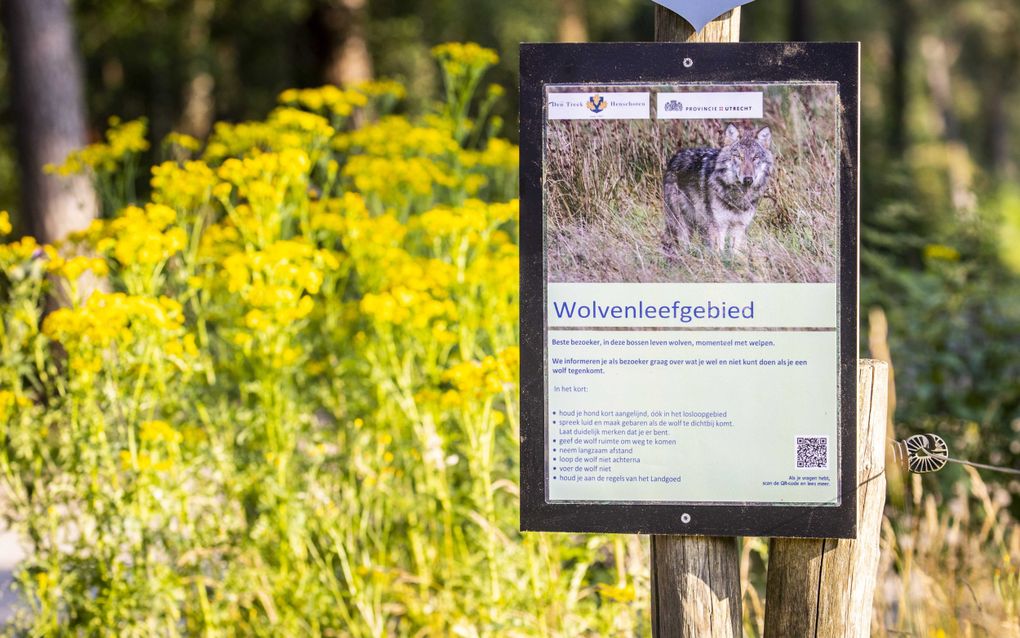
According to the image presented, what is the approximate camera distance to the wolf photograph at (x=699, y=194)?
1.72 meters

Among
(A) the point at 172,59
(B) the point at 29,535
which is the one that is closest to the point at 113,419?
(B) the point at 29,535

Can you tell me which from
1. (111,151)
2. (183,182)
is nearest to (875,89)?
(111,151)

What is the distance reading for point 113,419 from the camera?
112 inches

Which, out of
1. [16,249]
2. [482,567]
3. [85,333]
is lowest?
[482,567]

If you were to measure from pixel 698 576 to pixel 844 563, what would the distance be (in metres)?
0.26

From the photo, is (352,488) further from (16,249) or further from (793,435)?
(793,435)

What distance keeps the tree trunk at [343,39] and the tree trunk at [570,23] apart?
24.6ft

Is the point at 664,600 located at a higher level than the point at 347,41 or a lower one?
lower

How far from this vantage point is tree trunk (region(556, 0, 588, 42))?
16.1m

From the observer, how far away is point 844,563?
1824 millimetres

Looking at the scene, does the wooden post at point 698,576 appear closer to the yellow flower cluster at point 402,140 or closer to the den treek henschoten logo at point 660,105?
the den treek henschoten logo at point 660,105

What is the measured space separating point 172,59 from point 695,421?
16.7 metres

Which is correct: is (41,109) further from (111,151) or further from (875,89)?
(875,89)

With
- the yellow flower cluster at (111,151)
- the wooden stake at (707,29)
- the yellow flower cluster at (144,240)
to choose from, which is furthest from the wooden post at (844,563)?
the yellow flower cluster at (111,151)
